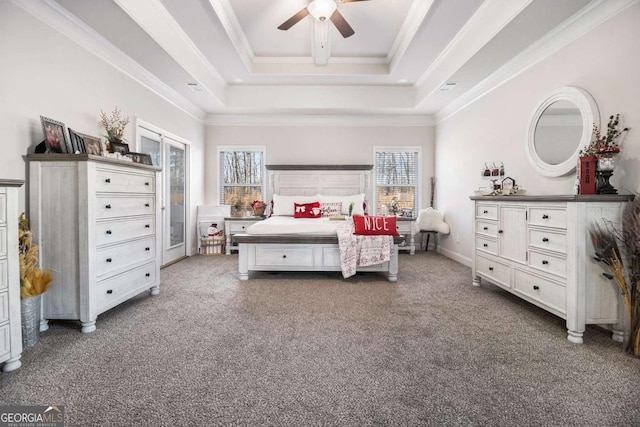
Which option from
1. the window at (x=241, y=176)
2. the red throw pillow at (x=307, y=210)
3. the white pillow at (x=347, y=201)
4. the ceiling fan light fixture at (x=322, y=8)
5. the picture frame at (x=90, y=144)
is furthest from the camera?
the window at (x=241, y=176)

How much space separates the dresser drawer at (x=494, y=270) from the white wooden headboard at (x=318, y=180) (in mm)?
2999

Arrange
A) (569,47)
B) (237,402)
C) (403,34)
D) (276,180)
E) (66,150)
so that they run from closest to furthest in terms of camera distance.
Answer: (237,402) < (66,150) < (569,47) < (403,34) < (276,180)

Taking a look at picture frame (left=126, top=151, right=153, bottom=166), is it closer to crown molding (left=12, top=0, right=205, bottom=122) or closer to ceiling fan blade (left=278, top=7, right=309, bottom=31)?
crown molding (left=12, top=0, right=205, bottom=122)

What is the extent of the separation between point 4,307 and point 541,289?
390 cm

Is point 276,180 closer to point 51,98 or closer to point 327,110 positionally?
point 327,110

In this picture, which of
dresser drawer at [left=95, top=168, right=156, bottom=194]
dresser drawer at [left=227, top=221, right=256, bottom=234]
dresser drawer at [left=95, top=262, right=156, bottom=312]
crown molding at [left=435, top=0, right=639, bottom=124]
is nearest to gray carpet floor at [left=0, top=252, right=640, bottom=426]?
dresser drawer at [left=95, top=262, right=156, bottom=312]

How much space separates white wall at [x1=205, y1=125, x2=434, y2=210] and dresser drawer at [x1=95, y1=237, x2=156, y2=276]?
11.8 ft

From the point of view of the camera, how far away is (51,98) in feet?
9.02

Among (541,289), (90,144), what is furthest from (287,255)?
(541,289)

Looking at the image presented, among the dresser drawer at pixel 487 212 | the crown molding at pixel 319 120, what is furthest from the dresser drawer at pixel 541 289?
the crown molding at pixel 319 120

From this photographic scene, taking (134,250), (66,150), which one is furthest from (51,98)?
(134,250)

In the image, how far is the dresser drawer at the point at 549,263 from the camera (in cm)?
241

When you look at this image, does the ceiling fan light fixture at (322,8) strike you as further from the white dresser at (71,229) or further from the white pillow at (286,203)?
the white pillow at (286,203)

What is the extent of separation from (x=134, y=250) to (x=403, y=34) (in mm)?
4192
